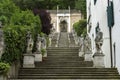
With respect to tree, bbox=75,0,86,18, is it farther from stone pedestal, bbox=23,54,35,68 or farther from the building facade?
stone pedestal, bbox=23,54,35,68

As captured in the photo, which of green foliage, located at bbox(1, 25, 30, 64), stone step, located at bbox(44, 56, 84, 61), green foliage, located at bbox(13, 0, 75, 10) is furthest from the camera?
green foliage, located at bbox(13, 0, 75, 10)

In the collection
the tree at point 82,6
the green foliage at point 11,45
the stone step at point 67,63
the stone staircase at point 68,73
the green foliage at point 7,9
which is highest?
the tree at point 82,6

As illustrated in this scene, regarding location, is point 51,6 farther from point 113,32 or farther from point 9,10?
point 113,32

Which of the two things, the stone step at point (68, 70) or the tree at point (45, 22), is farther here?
the tree at point (45, 22)

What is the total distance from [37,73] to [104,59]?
680 centimetres

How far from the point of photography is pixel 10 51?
74.5 ft

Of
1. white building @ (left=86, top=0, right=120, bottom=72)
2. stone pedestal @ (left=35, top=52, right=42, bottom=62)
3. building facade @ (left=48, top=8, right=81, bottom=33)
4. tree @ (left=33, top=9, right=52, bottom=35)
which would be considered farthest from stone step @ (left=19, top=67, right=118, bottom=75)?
building facade @ (left=48, top=8, right=81, bottom=33)

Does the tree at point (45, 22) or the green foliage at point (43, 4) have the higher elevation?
the green foliage at point (43, 4)

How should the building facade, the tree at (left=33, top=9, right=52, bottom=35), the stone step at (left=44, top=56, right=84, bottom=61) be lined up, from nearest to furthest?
the stone step at (left=44, top=56, right=84, bottom=61)
the tree at (left=33, top=9, right=52, bottom=35)
the building facade

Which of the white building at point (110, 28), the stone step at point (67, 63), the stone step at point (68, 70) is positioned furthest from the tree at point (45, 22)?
the stone step at point (68, 70)

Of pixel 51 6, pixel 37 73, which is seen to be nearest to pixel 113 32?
pixel 37 73

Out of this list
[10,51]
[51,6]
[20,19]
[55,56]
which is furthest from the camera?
[51,6]

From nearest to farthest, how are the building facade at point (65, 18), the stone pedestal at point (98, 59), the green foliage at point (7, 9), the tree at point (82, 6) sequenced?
the stone pedestal at point (98, 59)
the green foliage at point (7, 9)
the building facade at point (65, 18)
the tree at point (82, 6)

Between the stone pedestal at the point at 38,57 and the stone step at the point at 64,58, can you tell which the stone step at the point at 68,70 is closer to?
the stone pedestal at the point at 38,57
